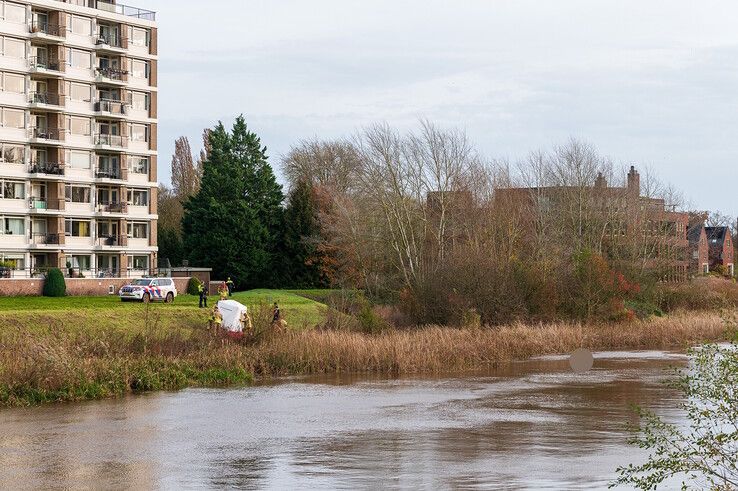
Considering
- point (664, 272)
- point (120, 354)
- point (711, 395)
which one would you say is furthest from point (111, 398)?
point (664, 272)

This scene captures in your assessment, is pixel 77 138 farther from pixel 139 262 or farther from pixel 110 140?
pixel 139 262

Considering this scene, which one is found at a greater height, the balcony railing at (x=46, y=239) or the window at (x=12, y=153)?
the window at (x=12, y=153)

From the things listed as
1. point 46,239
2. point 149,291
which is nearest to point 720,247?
point 46,239

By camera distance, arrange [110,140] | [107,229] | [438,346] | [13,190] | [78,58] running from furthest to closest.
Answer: [107,229] < [110,140] < [78,58] < [13,190] < [438,346]

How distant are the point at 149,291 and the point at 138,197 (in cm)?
2783

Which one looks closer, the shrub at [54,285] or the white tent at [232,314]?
the white tent at [232,314]

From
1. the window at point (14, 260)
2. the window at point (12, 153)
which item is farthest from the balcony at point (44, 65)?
the window at point (14, 260)

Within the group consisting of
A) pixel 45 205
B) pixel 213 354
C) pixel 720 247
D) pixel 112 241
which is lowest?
pixel 213 354

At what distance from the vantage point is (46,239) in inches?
3191

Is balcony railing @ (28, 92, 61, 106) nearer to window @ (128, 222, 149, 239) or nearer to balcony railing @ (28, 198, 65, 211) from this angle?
balcony railing @ (28, 198, 65, 211)

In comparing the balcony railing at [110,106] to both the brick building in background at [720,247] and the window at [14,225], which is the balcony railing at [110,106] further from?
the brick building in background at [720,247]

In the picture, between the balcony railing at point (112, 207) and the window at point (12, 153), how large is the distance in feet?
26.2

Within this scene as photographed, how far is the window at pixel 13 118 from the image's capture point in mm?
78312

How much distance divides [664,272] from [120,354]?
43.2 metres
